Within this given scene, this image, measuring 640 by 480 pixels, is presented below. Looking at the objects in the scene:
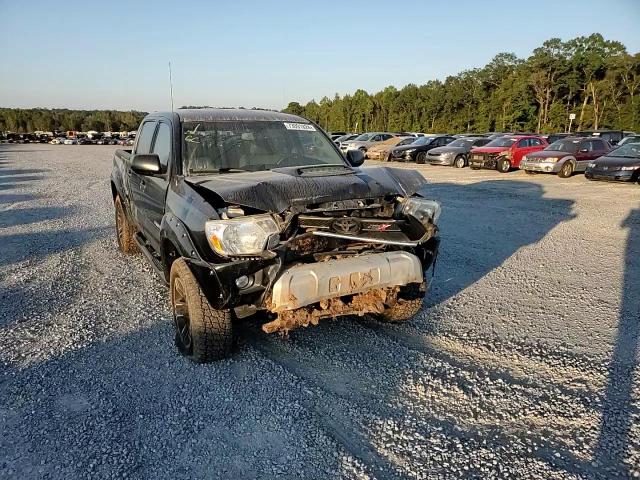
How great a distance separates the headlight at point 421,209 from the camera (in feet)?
11.8

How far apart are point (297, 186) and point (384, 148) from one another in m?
25.3

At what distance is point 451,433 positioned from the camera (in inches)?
106

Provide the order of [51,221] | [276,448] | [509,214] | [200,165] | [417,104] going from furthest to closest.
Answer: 1. [417,104]
2. [509,214]
3. [51,221]
4. [200,165]
5. [276,448]

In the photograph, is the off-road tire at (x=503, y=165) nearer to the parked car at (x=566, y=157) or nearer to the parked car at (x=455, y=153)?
the parked car at (x=566, y=157)

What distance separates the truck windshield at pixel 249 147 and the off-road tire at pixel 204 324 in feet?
3.53

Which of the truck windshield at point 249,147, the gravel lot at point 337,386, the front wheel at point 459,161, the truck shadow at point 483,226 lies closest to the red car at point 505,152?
the front wheel at point 459,161

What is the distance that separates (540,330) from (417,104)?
76.7 m

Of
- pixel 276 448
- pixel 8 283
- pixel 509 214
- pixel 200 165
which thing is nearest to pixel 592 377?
pixel 276 448

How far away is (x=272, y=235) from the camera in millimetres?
3014

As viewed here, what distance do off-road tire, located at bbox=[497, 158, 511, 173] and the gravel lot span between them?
1446 cm

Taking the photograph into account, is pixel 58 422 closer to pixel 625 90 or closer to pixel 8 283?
pixel 8 283

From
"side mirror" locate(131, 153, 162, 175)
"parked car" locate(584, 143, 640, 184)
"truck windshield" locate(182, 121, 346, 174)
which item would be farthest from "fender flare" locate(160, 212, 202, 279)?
"parked car" locate(584, 143, 640, 184)

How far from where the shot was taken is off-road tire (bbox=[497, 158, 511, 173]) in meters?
19.4

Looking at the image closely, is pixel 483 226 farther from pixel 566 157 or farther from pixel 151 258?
pixel 566 157
